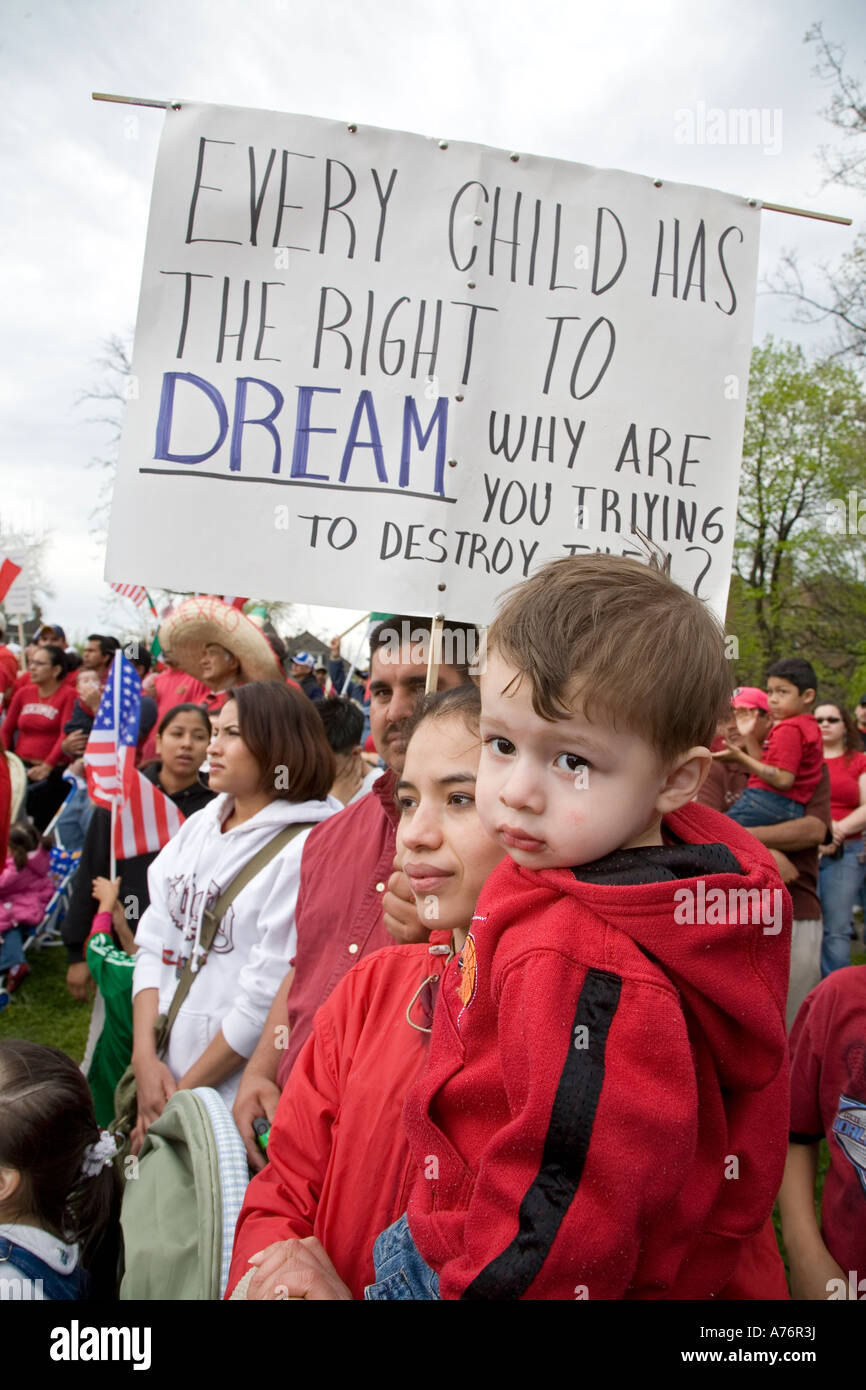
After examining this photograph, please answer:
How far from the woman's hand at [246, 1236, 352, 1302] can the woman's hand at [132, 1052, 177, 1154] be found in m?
1.60

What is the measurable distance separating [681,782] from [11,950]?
19.1 feet

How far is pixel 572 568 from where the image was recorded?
1.33 metres

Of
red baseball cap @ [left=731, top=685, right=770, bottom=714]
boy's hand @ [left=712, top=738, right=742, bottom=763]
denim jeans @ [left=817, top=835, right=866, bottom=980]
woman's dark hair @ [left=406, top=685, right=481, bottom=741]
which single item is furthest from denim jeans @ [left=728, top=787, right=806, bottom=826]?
woman's dark hair @ [left=406, top=685, right=481, bottom=741]

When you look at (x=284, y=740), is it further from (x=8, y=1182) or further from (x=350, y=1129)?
(x=350, y=1129)

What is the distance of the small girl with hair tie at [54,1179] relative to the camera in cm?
205

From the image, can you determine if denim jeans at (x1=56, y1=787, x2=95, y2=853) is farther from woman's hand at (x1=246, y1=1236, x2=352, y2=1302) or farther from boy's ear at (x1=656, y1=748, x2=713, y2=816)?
boy's ear at (x1=656, y1=748, x2=713, y2=816)

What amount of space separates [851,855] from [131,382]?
247 inches

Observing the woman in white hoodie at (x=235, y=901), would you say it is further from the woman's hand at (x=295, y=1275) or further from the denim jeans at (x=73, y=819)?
A: the denim jeans at (x=73, y=819)

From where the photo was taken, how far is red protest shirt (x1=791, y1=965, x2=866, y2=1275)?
1911 mm

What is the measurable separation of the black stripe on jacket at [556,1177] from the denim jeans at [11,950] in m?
5.72

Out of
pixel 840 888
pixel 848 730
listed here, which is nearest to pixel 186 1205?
pixel 840 888
